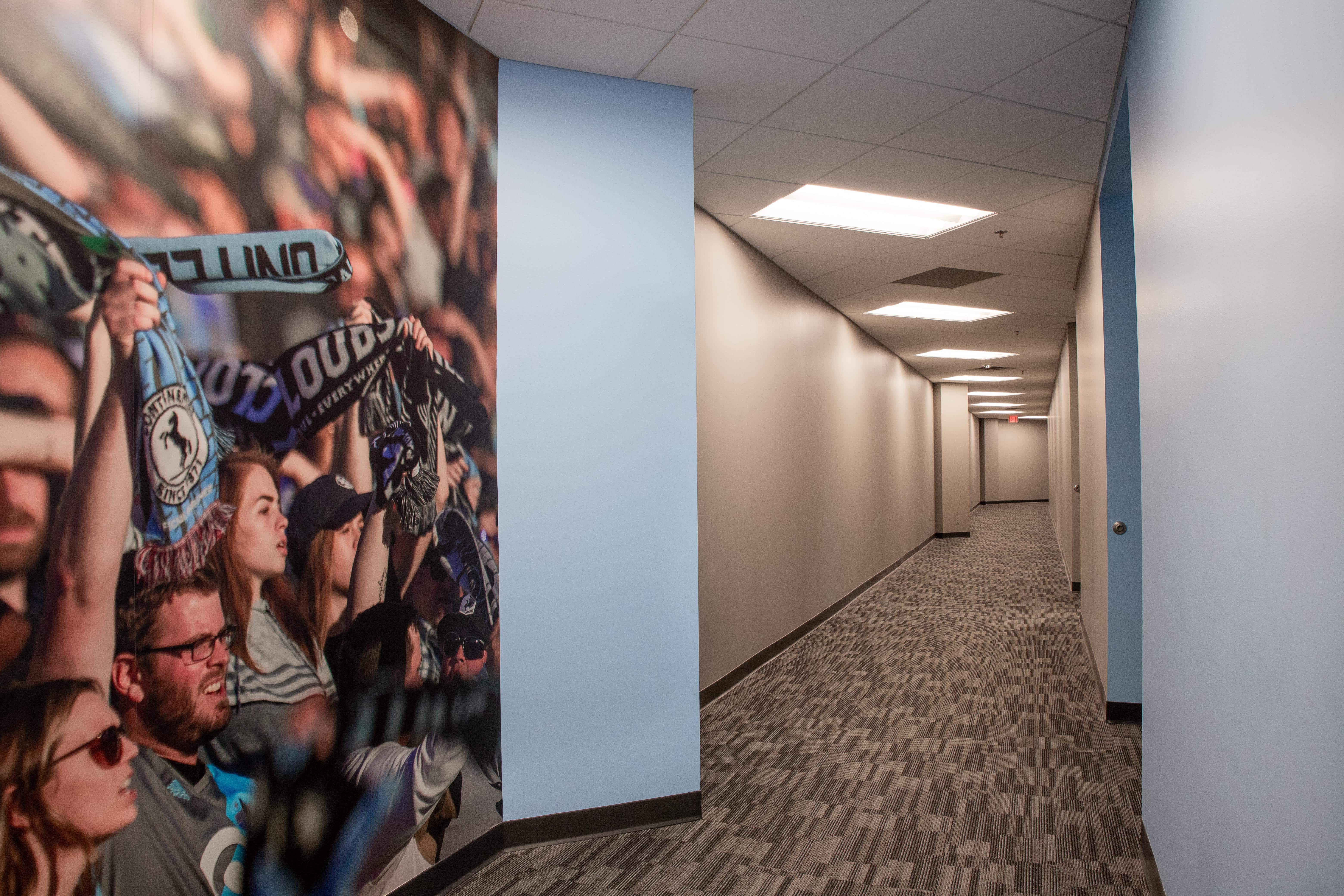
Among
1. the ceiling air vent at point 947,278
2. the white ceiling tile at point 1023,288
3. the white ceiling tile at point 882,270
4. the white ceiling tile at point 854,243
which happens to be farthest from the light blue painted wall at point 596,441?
the white ceiling tile at point 1023,288

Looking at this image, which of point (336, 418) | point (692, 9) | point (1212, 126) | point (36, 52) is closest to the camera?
point (36, 52)

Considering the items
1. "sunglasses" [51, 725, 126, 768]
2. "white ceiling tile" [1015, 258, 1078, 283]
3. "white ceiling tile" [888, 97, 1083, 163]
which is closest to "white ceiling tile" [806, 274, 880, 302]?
"white ceiling tile" [1015, 258, 1078, 283]

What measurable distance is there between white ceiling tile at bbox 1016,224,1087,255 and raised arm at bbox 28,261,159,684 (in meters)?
4.58

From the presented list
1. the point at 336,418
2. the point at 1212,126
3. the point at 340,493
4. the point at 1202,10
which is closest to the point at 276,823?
the point at 340,493

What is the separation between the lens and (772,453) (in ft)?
16.3

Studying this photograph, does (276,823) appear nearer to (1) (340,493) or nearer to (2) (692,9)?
(1) (340,493)

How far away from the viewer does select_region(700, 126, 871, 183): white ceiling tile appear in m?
3.24

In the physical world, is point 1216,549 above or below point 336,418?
below

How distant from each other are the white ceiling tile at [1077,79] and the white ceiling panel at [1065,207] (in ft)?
2.98

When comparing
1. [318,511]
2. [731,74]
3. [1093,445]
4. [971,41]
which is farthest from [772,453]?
[318,511]

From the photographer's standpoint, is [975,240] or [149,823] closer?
[149,823]

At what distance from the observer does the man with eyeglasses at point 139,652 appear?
136 centimetres

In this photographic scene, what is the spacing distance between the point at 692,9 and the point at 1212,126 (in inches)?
59.2

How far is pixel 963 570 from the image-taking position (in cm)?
886
